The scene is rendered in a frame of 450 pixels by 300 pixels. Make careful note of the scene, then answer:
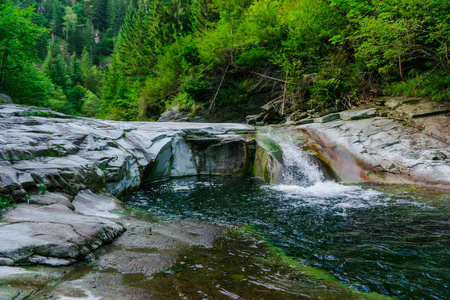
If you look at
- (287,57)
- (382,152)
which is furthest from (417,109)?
(287,57)

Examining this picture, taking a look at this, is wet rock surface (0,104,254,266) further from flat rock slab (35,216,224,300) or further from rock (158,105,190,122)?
rock (158,105,190,122)

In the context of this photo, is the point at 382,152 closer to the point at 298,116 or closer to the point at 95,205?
the point at 298,116

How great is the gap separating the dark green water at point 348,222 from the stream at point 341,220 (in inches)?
0.4

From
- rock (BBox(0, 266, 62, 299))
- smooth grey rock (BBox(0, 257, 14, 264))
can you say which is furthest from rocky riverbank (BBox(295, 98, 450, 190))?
smooth grey rock (BBox(0, 257, 14, 264))

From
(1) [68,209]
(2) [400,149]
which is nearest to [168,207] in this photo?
(1) [68,209]

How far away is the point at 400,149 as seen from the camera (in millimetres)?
7797

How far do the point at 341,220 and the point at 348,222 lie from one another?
0.48ft

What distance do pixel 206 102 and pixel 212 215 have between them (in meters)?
13.4

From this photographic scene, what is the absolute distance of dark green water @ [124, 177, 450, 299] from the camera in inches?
113

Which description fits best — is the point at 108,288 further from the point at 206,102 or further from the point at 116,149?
the point at 206,102

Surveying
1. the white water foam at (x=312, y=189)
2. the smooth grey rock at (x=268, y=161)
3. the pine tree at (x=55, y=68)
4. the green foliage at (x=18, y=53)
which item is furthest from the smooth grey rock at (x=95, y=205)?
the pine tree at (x=55, y=68)

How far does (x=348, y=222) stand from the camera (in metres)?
4.72

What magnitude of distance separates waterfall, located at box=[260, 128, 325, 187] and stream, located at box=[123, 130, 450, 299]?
4 centimetres

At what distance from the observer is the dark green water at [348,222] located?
113 inches
